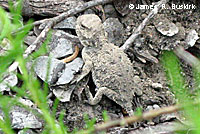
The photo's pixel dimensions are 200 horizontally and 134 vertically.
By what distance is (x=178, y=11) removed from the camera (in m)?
4.21

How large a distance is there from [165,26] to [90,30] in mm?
796

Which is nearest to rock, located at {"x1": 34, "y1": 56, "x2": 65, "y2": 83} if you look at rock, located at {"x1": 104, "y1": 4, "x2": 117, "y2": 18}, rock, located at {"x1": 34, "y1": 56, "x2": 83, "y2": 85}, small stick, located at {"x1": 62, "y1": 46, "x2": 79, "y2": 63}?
rock, located at {"x1": 34, "y1": 56, "x2": 83, "y2": 85}

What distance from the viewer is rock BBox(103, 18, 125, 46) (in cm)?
403

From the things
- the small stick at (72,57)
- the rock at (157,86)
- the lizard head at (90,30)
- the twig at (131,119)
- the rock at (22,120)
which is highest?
the twig at (131,119)

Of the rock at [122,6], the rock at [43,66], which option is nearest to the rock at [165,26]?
the rock at [122,6]

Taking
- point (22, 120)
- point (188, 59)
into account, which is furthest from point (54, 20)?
point (188, 59)

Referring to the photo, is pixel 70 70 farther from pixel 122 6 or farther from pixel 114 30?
pixel 122 6

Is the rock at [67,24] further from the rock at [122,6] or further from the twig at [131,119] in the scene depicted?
the twig at [131,119]

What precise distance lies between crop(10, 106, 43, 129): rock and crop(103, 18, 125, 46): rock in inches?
48.9

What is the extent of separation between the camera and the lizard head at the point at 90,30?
3850 millimetres

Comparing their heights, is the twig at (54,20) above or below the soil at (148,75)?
above

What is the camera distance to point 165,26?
407 centimetres

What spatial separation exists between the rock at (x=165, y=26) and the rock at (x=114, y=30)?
0.38 m

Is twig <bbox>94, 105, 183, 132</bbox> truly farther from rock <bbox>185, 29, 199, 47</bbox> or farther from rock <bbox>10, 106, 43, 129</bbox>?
rock <bbox>185, 29, 199, 47</bbox>
